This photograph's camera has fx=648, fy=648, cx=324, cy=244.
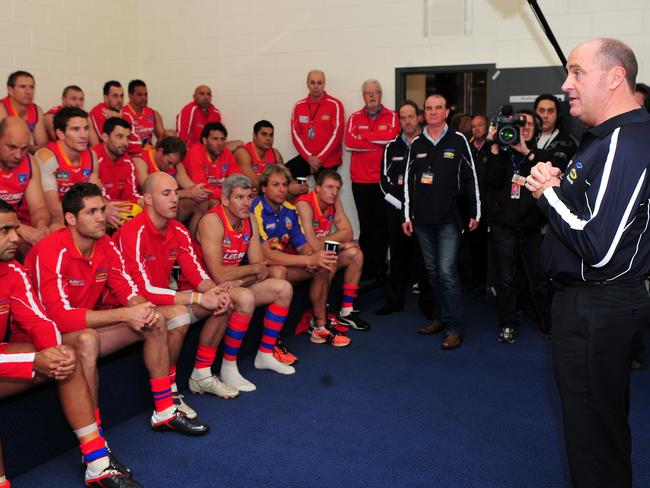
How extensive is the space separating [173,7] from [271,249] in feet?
12.8

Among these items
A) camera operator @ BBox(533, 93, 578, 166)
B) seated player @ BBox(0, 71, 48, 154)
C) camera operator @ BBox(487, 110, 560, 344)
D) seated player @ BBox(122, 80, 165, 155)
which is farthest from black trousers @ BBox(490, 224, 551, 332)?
seated player @ BBox(122, 80, 165, 155)

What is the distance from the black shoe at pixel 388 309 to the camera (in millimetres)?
4812

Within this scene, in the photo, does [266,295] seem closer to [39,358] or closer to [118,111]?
[39,358]

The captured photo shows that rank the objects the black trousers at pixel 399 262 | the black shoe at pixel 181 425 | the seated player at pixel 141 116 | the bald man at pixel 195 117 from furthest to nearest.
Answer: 1. the bald man at pixel 195 117
2. the seated player at pixel 141 116
3. the black trousers at pixel 399 262
4. the black shoe at pixel 181 425

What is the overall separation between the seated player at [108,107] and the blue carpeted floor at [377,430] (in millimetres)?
2939

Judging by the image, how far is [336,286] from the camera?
4.79 metres

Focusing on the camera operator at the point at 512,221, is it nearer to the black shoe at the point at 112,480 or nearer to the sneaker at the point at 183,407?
the sneaker at the point at 183,407

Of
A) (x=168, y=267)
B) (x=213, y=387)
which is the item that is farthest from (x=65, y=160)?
(x=213, y=387)

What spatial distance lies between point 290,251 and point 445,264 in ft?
3.36

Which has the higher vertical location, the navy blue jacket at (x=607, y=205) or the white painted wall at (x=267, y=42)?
the white painted wall at (x=267, y=42)

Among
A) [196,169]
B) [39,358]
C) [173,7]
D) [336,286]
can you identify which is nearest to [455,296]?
[336,286]

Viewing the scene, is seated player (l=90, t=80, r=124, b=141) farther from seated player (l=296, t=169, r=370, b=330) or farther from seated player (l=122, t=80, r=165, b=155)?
seated player (l=296, t=169, r=370, b=330)

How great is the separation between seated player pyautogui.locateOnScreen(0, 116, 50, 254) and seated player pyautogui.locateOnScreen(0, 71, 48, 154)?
3.40 feet

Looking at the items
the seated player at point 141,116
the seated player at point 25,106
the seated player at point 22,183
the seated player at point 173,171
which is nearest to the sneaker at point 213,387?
the seated player at point 22,183
